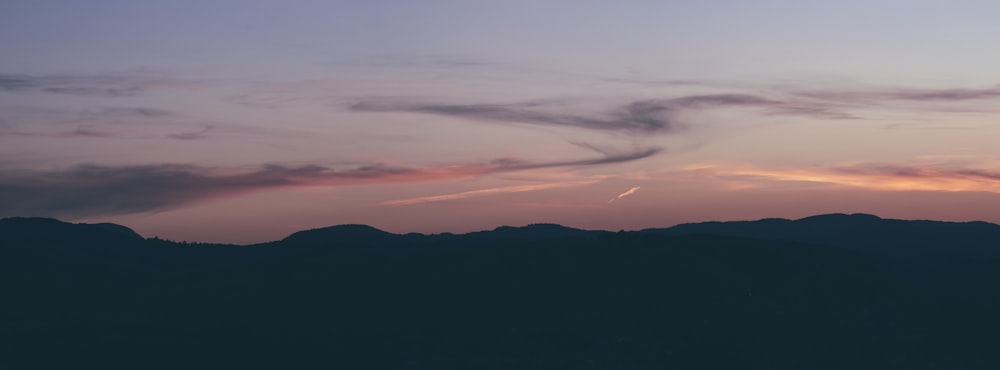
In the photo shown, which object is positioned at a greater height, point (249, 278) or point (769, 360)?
point (249, 278)

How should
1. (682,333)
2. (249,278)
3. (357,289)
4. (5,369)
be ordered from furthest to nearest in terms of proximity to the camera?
(249,278), (357,289), (682,333), (5,369)

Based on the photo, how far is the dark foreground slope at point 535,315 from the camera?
15275 cm

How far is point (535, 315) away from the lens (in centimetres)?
16525

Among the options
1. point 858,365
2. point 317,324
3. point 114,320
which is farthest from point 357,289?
point 858,365

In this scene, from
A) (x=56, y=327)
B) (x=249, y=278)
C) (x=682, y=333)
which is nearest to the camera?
(x=682, y=333)

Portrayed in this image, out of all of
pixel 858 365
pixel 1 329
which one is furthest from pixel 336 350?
pixel 858 365

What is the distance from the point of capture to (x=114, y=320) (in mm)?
173500

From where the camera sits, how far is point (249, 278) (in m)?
194

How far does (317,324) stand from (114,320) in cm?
3436

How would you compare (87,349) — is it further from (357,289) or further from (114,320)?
(357,289)

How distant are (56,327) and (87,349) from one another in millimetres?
19152

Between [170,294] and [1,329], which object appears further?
[170,294]

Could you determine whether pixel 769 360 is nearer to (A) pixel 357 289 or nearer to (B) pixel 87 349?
(A) pixel 357 289

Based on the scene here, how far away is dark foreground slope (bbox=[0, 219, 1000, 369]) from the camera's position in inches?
6014
